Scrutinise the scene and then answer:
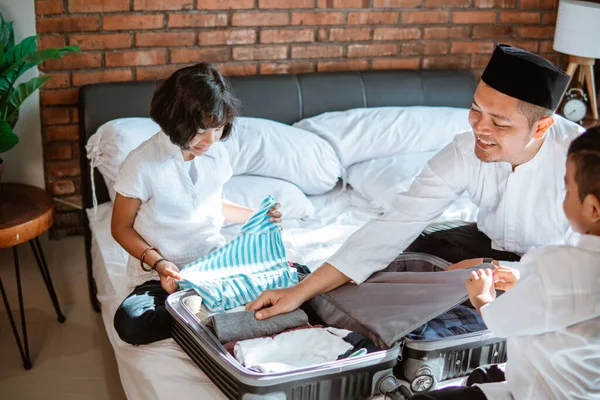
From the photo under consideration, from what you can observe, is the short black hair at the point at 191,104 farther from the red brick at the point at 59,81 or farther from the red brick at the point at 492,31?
the red brick at the point at 492,31

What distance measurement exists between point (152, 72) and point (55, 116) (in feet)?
1.34

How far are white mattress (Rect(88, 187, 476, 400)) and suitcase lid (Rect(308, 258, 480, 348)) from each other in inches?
13.4

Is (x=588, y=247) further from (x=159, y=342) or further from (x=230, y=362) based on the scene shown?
(x=159, y=342)

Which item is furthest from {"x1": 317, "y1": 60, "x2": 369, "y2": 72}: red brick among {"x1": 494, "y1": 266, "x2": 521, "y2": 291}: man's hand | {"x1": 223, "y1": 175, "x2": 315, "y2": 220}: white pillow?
{"x1": 494, "y1": 266, "x2": 521, "y2": 291}: man's hand

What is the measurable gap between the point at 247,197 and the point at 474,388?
1.30 m

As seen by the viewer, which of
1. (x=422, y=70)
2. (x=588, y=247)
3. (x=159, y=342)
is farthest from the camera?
(x=422, y=70)

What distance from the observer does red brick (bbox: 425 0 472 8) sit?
11.3 feet

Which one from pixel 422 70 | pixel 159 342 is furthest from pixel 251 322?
pixel 422 70

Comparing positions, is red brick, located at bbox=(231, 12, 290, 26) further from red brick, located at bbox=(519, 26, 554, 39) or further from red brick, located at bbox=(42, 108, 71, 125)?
red brick, located at bbox=(519, 26, 554, 39)

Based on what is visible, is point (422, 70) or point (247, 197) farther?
point (422, 70)

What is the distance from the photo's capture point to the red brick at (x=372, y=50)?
337 centimetres

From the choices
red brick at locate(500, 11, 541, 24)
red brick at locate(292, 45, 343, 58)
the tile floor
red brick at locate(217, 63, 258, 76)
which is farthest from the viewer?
red brick at locate(500, 11, 541, 24)

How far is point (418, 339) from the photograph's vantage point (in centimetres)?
166

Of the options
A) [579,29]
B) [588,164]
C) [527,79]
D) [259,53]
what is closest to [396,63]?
[259,53]
